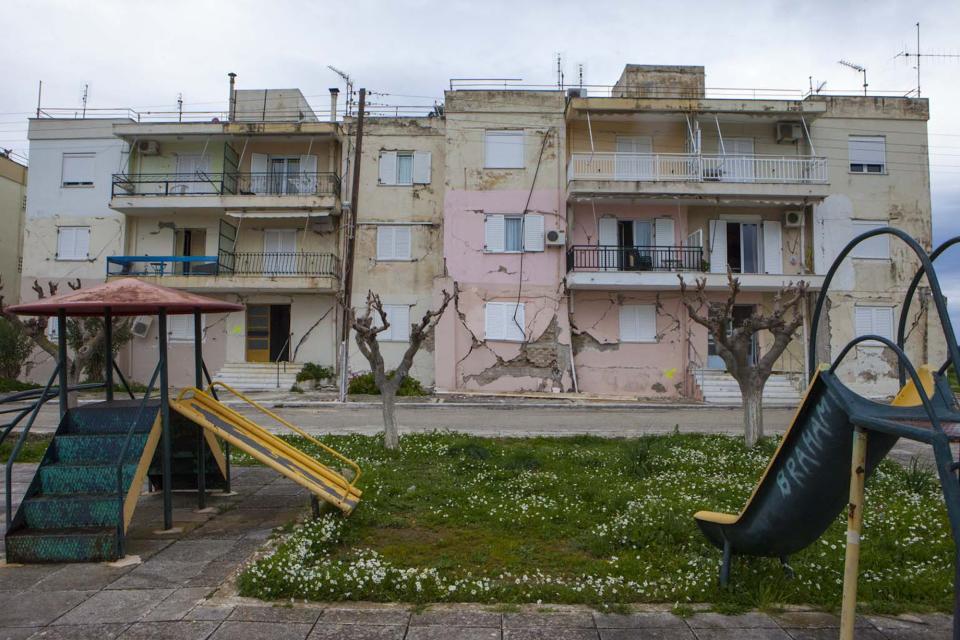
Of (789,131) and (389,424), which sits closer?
(389,424)

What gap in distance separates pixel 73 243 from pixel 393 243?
1340 centimetres

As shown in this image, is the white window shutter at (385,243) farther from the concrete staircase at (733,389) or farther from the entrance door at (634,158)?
the concrete staircase at (733,389)

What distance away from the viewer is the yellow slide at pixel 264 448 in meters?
6.04

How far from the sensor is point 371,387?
78.9 feet

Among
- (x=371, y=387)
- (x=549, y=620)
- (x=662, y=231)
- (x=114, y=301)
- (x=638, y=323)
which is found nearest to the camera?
(x=549, y=620)

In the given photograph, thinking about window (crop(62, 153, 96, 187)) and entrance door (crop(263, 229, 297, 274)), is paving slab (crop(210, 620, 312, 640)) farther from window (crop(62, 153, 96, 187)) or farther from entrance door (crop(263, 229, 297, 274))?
window (crop(62, 153, 96, 187))

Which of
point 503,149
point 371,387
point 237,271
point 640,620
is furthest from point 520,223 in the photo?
point 640,620

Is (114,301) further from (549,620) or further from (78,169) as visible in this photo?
(78,169)

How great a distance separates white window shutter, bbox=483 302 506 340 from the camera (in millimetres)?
24562

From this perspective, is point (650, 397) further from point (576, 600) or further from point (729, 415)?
point (576, 600)

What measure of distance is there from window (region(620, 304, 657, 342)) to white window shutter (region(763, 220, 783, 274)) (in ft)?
16.1

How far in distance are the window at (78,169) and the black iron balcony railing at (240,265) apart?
3.96m

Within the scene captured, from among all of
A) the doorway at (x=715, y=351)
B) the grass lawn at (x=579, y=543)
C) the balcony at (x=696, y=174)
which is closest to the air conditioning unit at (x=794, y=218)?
the balcony at (x=696, y=174)

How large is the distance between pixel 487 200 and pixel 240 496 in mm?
18595
